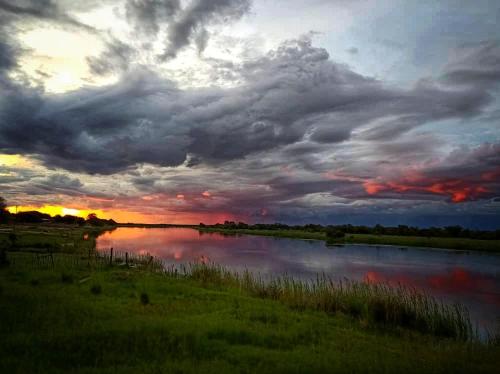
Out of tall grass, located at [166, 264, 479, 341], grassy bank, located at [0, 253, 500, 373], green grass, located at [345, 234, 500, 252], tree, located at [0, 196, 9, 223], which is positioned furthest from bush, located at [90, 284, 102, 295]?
tree, located at [0, 196, 9, 223]

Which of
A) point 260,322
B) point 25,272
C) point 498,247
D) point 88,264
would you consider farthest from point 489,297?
point 498,247

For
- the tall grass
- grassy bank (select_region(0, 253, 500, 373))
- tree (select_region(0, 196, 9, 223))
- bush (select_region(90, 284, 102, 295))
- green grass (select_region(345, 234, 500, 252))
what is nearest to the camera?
grassy bank (select_region(0, 253, 500, 373))

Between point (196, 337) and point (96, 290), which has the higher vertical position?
point (96, 290)

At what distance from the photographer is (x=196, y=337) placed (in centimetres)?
1203

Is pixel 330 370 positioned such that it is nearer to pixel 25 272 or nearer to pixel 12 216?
pixel 25 272

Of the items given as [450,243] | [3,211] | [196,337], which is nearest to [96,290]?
[196,337]

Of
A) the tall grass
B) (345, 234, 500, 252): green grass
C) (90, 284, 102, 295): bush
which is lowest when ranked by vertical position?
the tall grass

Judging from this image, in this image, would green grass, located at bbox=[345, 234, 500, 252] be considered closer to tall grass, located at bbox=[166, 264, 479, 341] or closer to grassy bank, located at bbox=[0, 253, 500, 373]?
tall grass, located at bbox=[166, 264, 479, 341]

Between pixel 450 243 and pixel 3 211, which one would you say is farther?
pixel 3 211

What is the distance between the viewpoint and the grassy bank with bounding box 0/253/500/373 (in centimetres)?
977

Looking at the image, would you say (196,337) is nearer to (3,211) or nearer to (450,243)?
(450,243)

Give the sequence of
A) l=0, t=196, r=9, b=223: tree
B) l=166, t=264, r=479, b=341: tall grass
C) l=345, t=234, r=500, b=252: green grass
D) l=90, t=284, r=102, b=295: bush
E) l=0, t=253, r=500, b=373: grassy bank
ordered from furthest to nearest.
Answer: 1. l=0, t=196, r=9, b=223: tree
2. l=345, t=234, r=500, b=252: green grass
3. l=90, t=284, r=102, b=295: bush
4. l=166, t=264, r=479, b=341: tall grass
5. l=0, t=253, r=500, b=373: grassy bank

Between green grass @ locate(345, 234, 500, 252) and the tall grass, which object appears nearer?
the tall grass

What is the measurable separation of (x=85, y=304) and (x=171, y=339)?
6.60 m
